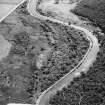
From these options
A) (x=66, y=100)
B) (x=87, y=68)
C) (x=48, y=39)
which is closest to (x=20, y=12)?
(x=48, y=39)

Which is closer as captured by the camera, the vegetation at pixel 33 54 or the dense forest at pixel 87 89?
the dense forest at pixel 87 89

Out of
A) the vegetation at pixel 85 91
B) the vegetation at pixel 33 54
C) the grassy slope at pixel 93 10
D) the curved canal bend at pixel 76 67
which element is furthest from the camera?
the grassy slope at pixel 93 10

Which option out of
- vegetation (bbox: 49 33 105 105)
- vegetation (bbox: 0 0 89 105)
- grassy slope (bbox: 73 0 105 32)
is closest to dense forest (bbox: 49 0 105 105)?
vegetation (bbox: 49 33 105 105)

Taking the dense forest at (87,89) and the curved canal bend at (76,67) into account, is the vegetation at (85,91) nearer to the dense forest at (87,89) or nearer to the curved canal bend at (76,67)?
the dense forest at (87,89)

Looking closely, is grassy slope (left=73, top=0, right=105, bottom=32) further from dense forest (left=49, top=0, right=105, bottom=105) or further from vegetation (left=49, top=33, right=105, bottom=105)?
vegetation (left=49, top=33, right=105, bottom=105)

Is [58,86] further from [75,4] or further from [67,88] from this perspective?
[75,4]

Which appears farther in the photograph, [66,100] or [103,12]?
[103,12]

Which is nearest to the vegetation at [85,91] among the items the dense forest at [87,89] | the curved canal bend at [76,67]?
the dense forest at [87,89]
